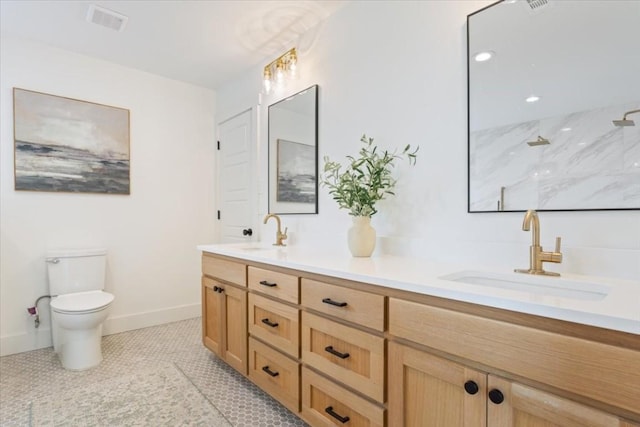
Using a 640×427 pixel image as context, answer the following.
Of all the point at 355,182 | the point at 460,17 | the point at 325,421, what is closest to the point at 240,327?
the point at 325,421

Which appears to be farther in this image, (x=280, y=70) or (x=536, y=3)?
(x=280, y=70)

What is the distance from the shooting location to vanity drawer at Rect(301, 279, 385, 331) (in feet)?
3.89

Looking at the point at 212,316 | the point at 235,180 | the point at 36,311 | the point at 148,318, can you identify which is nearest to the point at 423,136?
the point at 212,316

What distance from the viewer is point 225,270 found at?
210cm

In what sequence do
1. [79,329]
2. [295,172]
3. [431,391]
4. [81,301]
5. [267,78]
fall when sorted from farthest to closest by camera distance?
[267,78]
[295,172]
[81,301]
[79,329]
[431,391]

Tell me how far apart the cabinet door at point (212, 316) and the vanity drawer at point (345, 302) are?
931 millimetres

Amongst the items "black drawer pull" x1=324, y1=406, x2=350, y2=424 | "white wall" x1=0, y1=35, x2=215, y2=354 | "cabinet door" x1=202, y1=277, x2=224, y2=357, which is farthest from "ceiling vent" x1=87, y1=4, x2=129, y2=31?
"black drawer pull" x1=324, y1=406, x2=350, y2=424

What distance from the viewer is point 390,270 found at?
1312mm

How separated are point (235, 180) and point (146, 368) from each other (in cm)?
172

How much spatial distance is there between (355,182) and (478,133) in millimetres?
623

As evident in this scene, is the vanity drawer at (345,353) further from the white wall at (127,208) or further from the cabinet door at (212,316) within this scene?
the white wall at (127,208)

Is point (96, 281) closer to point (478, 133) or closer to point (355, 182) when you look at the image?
point (355, 182)

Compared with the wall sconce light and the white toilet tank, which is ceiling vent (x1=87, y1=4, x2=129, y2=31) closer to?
the wall sconce light

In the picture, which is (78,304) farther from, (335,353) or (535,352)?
(535,352)
